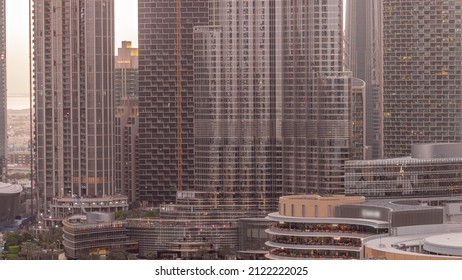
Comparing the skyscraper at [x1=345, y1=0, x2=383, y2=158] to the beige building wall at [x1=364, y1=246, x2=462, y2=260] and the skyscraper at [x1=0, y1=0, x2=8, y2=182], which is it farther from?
the beige building wall at [x1=364, y1=246, x2=462, y2=260]

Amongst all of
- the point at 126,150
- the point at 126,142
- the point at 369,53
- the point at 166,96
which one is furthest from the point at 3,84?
the point at 369,53

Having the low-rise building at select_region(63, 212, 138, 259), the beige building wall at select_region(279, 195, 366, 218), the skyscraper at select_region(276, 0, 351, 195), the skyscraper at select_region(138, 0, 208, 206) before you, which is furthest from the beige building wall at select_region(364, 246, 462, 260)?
the skyscraper at select_region(138, 0, 208, 206)

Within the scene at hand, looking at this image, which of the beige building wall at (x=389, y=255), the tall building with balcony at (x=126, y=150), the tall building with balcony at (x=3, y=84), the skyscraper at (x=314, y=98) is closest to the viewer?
the beige building wall at (x=389, y=255)

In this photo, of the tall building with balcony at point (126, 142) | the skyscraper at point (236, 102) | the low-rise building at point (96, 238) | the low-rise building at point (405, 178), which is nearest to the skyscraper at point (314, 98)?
the skyscraper at point (236, 102)

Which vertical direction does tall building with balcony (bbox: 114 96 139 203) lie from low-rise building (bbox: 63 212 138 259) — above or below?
above

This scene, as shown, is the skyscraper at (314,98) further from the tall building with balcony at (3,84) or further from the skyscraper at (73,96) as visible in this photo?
the tall building with balcony at (3,84)

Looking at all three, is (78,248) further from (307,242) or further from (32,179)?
(32,179)

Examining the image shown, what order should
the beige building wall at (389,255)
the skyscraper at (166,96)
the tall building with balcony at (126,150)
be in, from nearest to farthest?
the beige building wall at (389,255) → the tall building with balcony at (126,150) → the skyscraper at (166,96)
